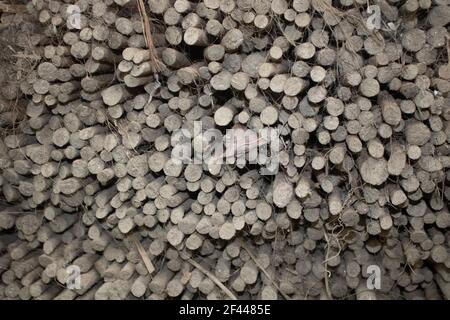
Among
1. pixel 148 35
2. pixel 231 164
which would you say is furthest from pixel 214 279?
pixel 148 35

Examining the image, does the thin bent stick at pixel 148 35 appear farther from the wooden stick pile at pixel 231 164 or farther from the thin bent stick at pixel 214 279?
the thin bent stick at pixel 214 279

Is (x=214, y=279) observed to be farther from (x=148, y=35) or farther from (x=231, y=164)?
(x=148, y=35)

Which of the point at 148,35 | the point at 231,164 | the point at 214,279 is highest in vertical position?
the point at 148,35

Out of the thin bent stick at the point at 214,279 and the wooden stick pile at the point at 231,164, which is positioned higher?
the wooden stick pile at the point at 231,164

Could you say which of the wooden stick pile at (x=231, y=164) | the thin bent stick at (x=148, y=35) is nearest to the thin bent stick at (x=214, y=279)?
the wooden stick pile at (x=231, y=164)

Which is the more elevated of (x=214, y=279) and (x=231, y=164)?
(x=231, y=164)

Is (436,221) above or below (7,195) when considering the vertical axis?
above

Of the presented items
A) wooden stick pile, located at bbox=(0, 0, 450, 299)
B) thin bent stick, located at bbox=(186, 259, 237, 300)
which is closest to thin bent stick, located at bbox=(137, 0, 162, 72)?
wooden stick pile, located at bbox=(0, 0, 450, 299)
